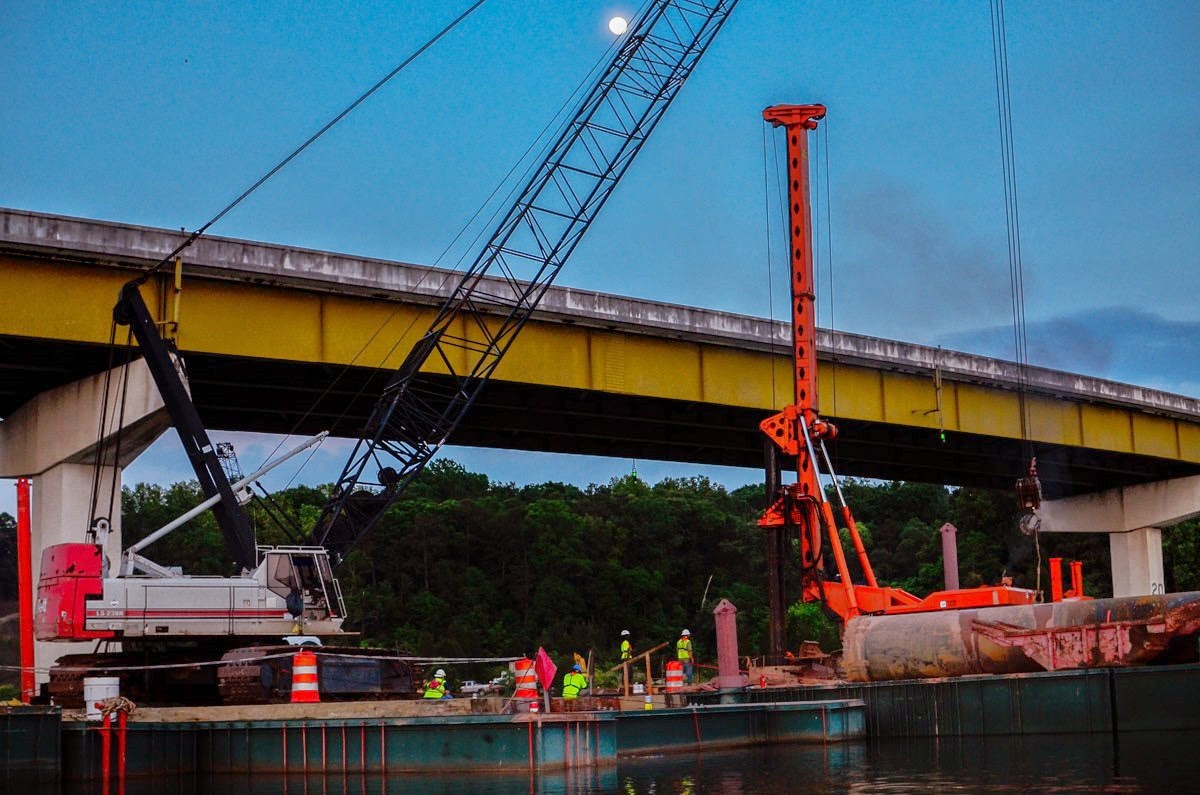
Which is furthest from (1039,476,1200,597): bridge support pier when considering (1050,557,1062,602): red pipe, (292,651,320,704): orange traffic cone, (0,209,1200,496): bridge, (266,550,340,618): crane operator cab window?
(292,651,320,704): orange traffic cone

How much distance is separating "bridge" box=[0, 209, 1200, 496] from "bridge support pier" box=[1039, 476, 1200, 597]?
1.04m

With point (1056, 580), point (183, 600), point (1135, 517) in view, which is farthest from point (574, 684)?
point (1135, 517)

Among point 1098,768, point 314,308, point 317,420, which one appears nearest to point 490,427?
point 317,420

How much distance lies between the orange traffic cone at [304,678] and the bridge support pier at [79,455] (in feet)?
26.4

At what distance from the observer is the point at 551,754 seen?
2270 cm

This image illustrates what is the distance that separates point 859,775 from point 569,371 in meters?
19.4

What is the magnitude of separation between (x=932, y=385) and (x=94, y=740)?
31822mm

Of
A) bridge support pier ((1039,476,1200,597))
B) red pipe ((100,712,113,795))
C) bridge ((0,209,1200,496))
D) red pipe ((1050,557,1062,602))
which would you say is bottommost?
red pipe ((100,712,113,795))

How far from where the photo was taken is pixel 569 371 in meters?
39.9

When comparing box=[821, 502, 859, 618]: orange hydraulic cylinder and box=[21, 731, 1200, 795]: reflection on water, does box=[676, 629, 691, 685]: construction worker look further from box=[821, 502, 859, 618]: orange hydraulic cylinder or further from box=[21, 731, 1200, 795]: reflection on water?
box=[21, 731, 1200, 795]: reflection on water

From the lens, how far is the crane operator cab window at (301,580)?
2939 centimetres

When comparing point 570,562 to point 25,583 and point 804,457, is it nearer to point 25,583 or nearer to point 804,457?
point 804,457

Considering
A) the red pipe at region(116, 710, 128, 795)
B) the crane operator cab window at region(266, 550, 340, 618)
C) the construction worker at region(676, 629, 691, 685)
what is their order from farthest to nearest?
the construction worker at region(676, 629, 691, 685) < the crane operator cab window at region(266, 550, 340, 618) < the red pipe at region(116, 710, 128, 795)

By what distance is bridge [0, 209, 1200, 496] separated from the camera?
32.4 metres
